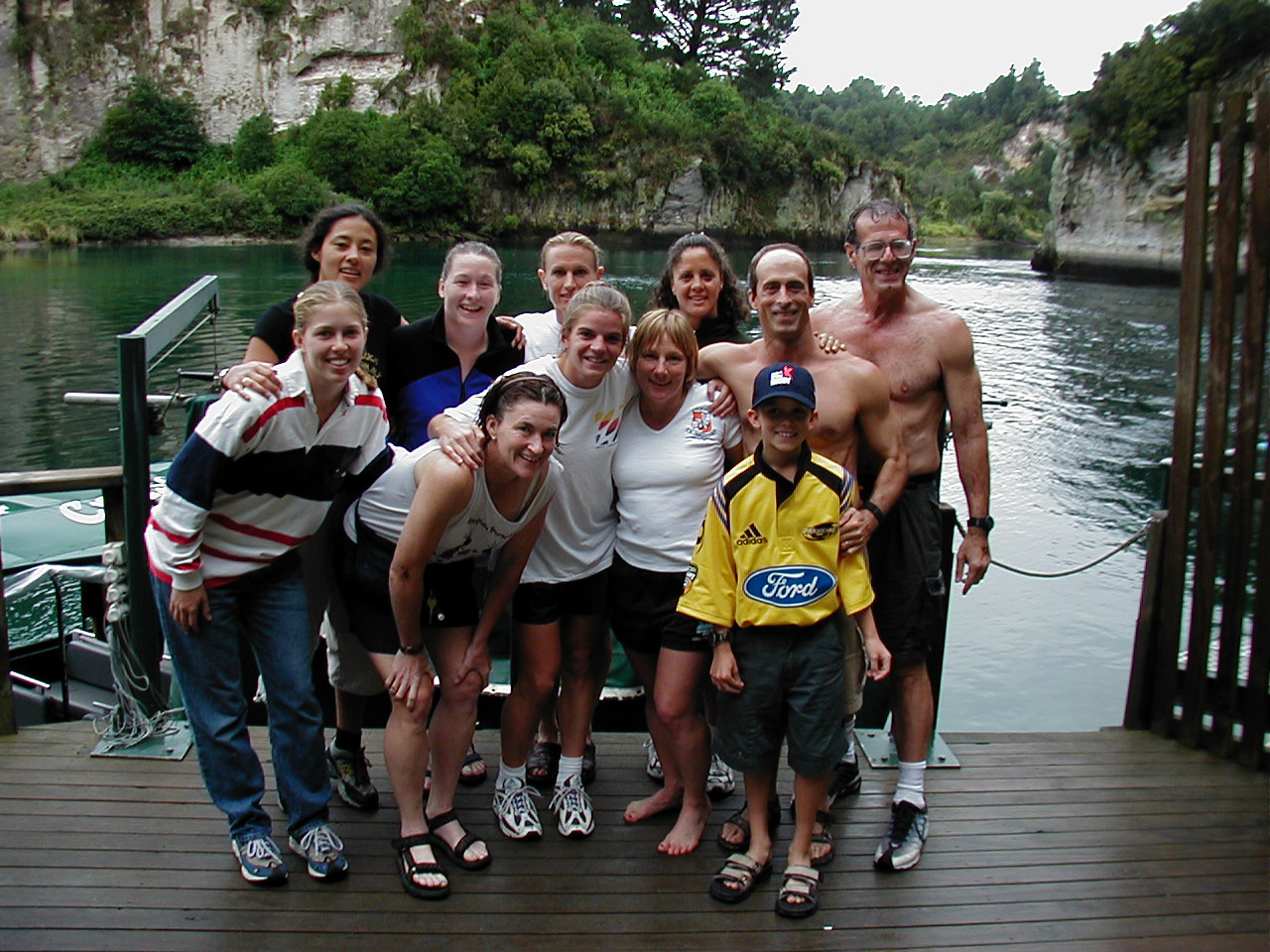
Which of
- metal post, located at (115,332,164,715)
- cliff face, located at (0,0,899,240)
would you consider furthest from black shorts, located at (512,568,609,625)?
cliff face, located at (0,0,899,240)

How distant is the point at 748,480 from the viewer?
2584 mm

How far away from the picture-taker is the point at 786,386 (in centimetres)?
251

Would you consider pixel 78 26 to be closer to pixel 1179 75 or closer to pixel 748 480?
pixel 1179 75

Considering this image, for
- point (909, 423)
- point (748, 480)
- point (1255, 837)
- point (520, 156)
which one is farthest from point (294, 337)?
point (520, 156)

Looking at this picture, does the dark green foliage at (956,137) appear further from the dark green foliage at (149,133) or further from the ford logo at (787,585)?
the ford logo at (787,585)

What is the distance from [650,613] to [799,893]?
82cm

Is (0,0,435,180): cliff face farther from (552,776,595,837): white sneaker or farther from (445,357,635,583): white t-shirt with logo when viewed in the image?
(552,776,595,837): white sneaker

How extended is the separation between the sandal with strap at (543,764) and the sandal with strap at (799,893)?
0.88 metres

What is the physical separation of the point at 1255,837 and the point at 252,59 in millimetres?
59818

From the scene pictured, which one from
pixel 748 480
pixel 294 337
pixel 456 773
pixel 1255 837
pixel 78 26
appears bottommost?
pixel 1255 837

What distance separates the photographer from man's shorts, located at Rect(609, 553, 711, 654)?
2.79 m

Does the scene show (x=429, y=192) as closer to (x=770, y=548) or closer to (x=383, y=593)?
(x=383, y=593)

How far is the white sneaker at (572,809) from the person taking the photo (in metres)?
2.90

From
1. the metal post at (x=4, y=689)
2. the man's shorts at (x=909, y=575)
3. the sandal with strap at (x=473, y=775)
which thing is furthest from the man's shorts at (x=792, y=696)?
the metal post at (x=4, y=689)
